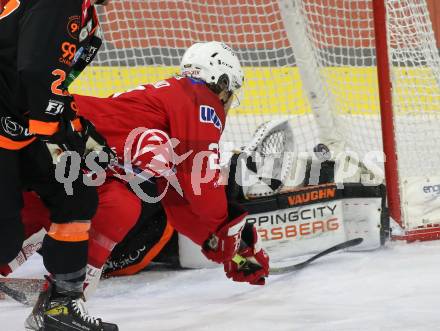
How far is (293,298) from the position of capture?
2824 mm

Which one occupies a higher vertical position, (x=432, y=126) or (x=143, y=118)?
(x=143, y=118)

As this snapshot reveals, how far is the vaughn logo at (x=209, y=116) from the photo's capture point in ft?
9.27

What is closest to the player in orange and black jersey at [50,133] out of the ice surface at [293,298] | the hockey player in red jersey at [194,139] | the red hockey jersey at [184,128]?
the ice surface at [293,298]

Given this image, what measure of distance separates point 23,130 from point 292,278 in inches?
49.0

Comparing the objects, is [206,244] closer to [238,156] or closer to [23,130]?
[238,156]

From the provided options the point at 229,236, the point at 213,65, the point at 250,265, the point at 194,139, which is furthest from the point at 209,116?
the point at 250,265

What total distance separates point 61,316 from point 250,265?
795 millimetres

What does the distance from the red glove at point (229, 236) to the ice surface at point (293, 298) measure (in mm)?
147

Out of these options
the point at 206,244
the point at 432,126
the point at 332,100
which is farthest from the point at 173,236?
the point at 432,126

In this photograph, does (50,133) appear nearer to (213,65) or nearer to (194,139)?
(194,139)

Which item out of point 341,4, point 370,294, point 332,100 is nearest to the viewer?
point 370,294

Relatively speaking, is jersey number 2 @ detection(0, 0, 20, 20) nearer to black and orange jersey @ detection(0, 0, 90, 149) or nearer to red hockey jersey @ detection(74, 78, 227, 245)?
black and orange jersey @ detection(0, 0, 90, 149)

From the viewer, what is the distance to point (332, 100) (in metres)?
4.05

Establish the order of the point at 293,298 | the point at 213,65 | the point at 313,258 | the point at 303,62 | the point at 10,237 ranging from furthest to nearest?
the point at 303,62 → the point at 313,258 → the point at 213,65 → the point at 293,298 → the point at 10,237
